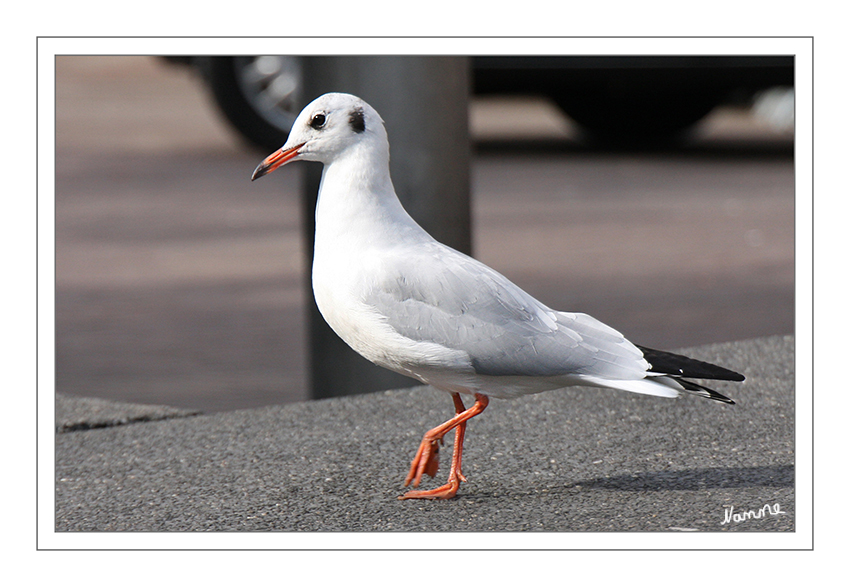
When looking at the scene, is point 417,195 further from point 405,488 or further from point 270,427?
point 405,488

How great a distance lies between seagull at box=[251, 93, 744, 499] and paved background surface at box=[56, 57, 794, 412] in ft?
6.52

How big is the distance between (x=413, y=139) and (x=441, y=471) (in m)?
1.64

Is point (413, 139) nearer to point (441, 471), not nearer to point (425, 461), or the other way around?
point (441, 471)

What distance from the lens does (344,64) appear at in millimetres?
5047

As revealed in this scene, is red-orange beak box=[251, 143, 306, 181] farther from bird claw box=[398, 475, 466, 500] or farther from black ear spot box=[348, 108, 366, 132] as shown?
bird claw box=[398, 475, 466, 500]

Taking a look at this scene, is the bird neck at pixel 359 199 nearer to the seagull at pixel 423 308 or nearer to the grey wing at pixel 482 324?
the seagull at pixel 423 308

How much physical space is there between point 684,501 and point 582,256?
583 cm

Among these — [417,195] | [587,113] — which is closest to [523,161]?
[587,113]

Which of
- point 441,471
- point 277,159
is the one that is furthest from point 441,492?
point 277,159

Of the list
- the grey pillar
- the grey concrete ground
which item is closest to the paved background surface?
the grey pillar

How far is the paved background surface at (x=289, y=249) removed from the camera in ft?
23.4

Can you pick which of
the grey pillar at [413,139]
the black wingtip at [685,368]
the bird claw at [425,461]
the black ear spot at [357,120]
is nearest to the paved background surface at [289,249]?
the grey pillar at [413,139]

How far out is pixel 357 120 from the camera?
352 centimetres

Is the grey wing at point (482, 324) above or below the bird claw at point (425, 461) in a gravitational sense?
above
